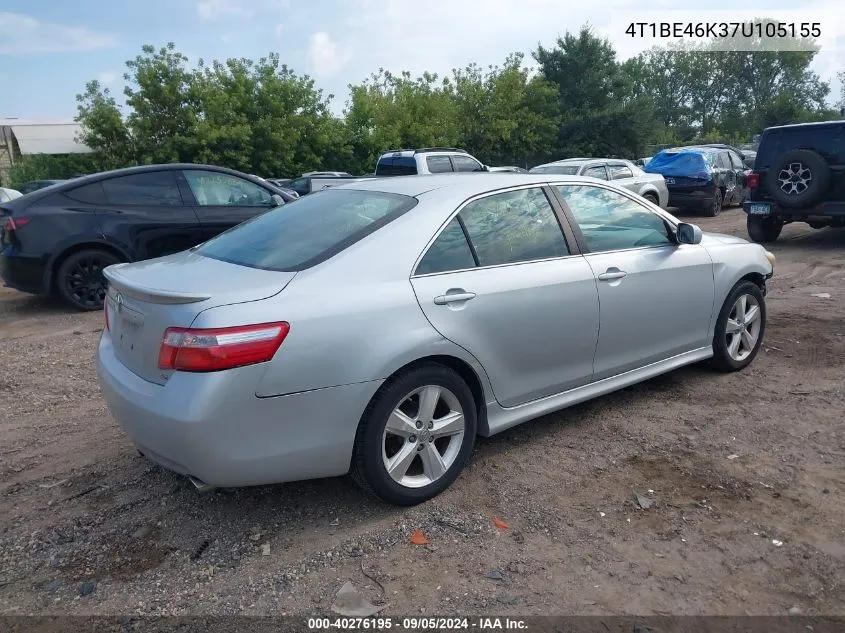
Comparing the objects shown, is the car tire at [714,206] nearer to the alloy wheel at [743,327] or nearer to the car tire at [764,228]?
the car tire at [764,228]

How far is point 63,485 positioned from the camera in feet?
12.4

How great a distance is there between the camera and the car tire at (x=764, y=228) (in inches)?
460

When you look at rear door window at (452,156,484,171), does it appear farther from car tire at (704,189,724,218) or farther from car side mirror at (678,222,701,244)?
car side mirror at (678,222,701,244)

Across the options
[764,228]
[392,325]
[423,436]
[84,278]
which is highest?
[392,325]

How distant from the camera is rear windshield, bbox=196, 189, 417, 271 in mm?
3426

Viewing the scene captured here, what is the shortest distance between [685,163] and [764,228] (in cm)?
449

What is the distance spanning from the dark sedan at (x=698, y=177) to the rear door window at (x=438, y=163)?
15.6 ft

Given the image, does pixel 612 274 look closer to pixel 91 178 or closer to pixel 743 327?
pixel 743 327

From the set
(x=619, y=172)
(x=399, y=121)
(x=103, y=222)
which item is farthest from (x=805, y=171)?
(x=399, y=121)

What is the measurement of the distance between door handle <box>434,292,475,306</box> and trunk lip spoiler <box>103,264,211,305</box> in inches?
41.6

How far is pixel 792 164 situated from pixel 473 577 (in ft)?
31.1

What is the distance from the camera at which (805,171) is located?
10.1m

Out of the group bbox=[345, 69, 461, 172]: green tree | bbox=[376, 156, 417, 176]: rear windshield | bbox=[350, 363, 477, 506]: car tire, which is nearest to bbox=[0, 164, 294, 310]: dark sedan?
bbox=[350, 363, 477, 506]: car tire

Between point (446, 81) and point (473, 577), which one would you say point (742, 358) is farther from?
point (446, 81)
